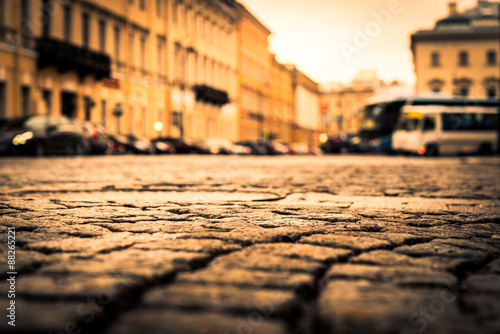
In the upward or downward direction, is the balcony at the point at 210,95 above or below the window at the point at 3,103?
above

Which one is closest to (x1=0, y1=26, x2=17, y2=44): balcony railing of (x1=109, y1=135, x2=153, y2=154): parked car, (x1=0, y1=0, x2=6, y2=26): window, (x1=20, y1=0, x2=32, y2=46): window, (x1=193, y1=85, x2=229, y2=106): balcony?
(x1=0, y1=0, x2=6, y2=26): window

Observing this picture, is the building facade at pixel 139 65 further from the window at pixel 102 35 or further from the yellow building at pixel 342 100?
the yellow building at pixel 342 100

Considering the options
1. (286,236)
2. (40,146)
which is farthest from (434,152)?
(286,236)

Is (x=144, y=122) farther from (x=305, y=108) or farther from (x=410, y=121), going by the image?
(x=305, y=108)

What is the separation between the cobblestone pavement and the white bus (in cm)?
2722

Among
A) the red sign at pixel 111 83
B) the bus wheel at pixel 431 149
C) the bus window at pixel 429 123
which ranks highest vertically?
the red sign at pixel 111 83

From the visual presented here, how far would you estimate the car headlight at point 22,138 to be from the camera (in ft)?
62.4

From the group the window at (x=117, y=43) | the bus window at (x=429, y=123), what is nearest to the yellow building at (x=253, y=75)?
the window at (x=117, y=43)

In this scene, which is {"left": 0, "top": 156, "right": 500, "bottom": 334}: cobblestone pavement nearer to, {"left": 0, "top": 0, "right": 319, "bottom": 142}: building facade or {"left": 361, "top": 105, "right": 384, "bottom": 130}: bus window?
{"left": 0, "top": 0, "right": 319, "bottom": 142}: building facade

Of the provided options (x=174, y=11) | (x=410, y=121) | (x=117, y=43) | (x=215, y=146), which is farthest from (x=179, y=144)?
(x=174, y=11)

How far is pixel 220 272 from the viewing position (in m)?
2.50

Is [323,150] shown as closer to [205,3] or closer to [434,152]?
[205,3]

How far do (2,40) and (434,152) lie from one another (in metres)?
20.8

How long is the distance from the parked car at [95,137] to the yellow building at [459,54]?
161ft
